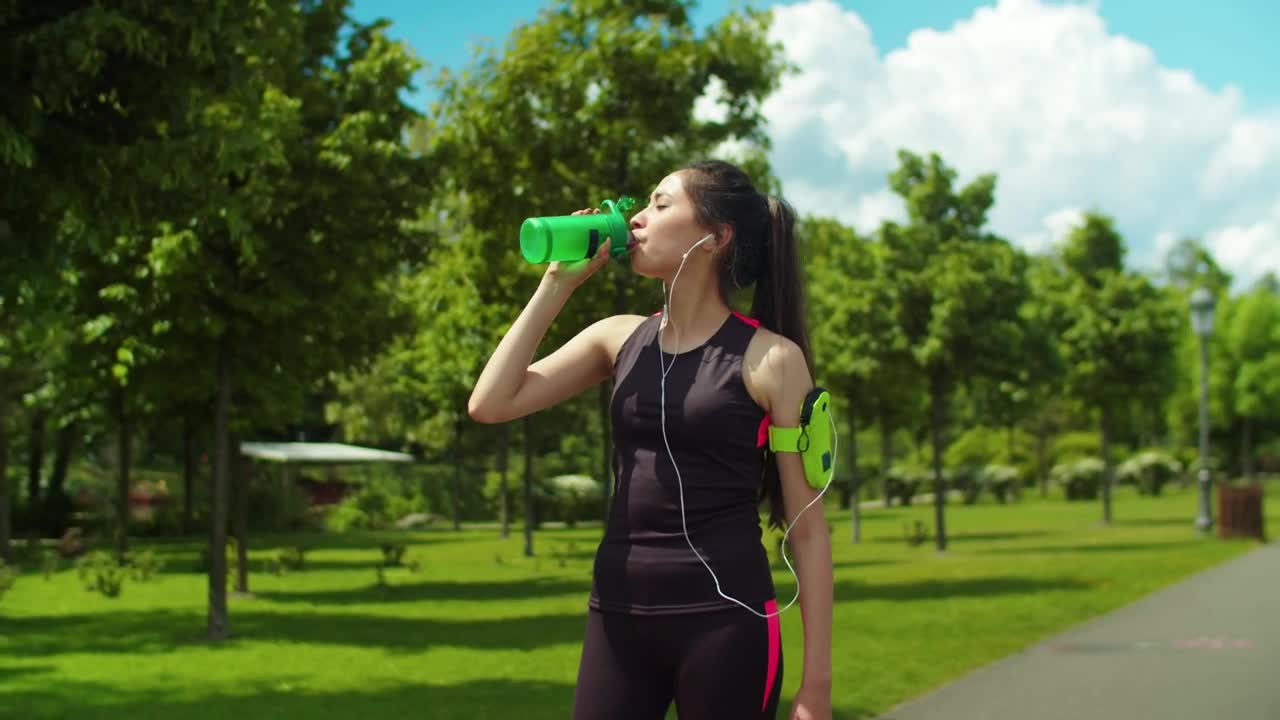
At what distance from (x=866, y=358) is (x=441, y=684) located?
16891mm

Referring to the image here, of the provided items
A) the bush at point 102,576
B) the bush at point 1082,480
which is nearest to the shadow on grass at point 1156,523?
the bush at point 1082,480

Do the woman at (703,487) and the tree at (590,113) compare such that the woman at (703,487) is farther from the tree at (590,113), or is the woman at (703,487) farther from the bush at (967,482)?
the bush at (967,482)

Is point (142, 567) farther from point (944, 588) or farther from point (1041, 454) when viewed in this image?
point (1041, 454)

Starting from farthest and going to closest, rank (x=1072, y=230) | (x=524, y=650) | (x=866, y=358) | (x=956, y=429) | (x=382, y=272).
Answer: (x=956, y=429)
(x=1072, y=230)
(x=866, y=358)
(x=382, y=272)
(x=524, y=650)

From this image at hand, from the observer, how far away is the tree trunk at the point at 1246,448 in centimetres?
6656

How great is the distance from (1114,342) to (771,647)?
109 feet

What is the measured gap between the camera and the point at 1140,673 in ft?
34.5

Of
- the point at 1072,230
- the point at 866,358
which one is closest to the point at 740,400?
the point at 866,358

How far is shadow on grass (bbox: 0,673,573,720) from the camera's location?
9.31m

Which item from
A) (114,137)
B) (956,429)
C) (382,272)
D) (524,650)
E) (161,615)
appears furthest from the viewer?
(956,429)

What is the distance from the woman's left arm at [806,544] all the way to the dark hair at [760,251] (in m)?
0.11

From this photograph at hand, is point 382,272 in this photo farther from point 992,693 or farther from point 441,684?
point 992,693

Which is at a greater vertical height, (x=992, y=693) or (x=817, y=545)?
(x=817, y=545)

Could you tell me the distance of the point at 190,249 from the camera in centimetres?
1305
